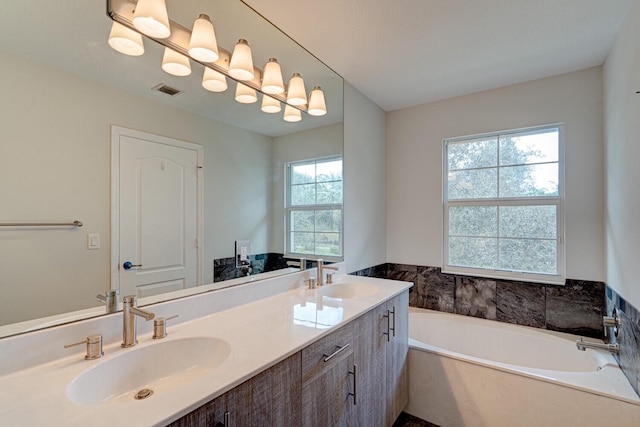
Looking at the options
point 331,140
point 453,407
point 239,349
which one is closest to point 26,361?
point 239,349

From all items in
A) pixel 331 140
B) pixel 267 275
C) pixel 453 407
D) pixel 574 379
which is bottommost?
pixel 453 407

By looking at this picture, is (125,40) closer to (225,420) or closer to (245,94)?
(245,94)

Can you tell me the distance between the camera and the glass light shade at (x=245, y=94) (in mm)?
1711

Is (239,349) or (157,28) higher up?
(157,28)

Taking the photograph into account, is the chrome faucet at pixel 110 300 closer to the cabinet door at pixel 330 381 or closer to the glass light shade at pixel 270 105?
the cabinet door at pixel 330 381

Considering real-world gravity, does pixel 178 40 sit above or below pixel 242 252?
above

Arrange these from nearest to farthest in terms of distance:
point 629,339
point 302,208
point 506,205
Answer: point 629,339 < point 302,208 < point 506,205

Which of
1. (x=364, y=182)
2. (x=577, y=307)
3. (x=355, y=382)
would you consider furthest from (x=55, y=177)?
(x=577, y=307)

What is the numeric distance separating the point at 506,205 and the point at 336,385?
210cm

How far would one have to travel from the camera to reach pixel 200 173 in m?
1.56

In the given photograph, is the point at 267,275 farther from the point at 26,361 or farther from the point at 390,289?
the point at 26,361

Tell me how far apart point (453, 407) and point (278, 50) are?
260 cm

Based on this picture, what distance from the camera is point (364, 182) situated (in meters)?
2.68

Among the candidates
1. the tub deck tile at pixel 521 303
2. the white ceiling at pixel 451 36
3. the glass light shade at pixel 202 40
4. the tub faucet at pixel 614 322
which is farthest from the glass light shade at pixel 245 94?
the tub faucet at pixel 614 322
